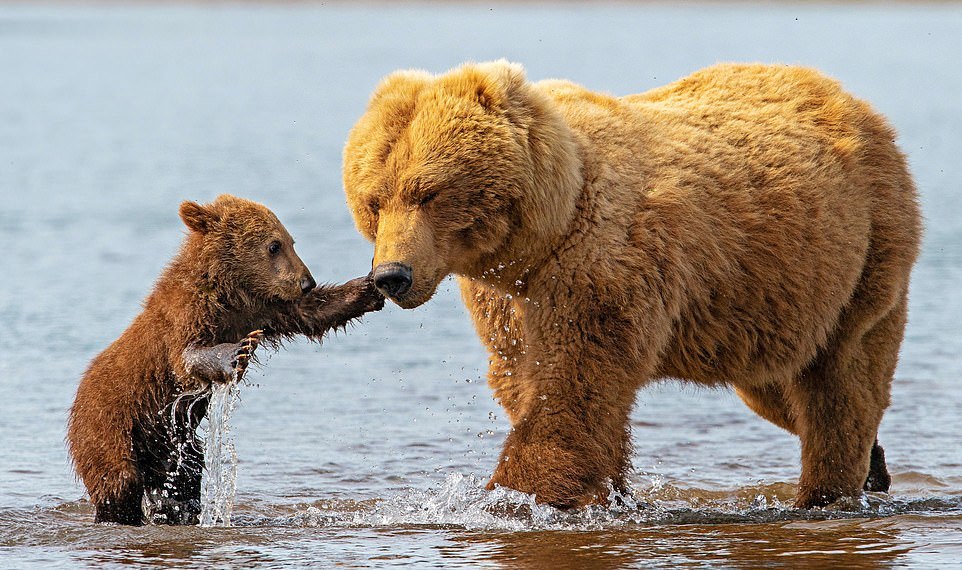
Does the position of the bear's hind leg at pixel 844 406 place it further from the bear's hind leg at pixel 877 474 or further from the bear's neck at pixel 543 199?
the bear's neck at pixel 543 199

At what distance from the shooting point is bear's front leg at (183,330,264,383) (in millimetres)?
6434

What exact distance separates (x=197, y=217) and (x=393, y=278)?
153 centimetres

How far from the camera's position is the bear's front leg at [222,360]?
21.1 ft

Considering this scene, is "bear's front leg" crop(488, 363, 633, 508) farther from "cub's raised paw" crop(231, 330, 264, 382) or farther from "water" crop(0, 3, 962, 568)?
"cub's raised paw" crop(231, 330, 264, 382)

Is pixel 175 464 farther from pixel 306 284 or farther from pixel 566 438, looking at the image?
pixel 566 438

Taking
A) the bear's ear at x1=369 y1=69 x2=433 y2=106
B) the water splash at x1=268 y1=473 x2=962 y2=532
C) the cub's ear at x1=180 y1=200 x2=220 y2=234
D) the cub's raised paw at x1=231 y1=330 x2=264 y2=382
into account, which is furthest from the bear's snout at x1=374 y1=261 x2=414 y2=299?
the cub's ear at x1=180 y1=200 x2=220 y2=234

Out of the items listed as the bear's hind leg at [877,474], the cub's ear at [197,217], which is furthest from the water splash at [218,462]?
the bear's hind leg at [877,474]

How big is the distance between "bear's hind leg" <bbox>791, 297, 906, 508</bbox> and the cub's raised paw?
2802 mm

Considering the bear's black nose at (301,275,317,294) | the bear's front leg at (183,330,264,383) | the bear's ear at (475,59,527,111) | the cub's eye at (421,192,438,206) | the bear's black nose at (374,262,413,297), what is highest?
the bear's ear at (475,59,527,111)

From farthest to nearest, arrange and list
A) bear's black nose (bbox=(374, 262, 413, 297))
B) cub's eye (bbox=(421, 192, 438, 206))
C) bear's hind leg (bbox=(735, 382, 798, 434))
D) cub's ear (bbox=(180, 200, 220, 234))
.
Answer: bear's hind leg (bbox=(735, 382, 798, 434)) < cub's ear (bbox=(180, 200, 220, 234)) < cub's eye (bbox=(421, 192, 438, 206)) < bear's black nose (bbox=(374, 262, 413, 297))

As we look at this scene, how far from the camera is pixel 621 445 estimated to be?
22.2 ft

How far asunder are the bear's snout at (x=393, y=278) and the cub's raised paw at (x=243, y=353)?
93cm

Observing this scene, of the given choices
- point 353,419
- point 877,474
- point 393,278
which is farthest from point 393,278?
point 353,419

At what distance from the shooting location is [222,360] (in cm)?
646
